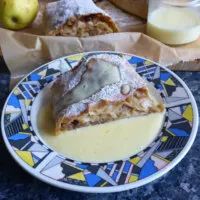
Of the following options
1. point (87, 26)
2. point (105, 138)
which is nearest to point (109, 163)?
point (105, 138)

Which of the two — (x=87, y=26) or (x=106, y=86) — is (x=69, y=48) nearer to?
(x=87, y=26)

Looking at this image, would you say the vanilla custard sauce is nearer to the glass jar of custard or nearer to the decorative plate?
the decorative plate

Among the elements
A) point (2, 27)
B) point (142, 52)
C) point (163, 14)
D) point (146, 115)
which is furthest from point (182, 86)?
point (2, 27)

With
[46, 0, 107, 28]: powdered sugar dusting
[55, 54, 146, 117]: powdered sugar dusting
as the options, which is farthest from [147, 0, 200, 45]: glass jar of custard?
[55, 54, 146, 117]: powdered sugar dusting

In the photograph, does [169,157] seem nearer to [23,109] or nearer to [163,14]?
[23,109]

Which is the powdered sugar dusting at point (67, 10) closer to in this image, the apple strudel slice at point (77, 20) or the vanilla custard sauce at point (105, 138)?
the apple strudel slice at point (77, 20)

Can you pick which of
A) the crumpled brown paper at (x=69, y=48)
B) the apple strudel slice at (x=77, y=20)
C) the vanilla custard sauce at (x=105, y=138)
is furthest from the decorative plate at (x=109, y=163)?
the apple strudel slice at (x=77, y=20)

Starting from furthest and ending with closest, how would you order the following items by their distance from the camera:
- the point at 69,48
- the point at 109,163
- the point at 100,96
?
1. the point at 69,48
2. the point at 100,96
3. the point at 109,163
